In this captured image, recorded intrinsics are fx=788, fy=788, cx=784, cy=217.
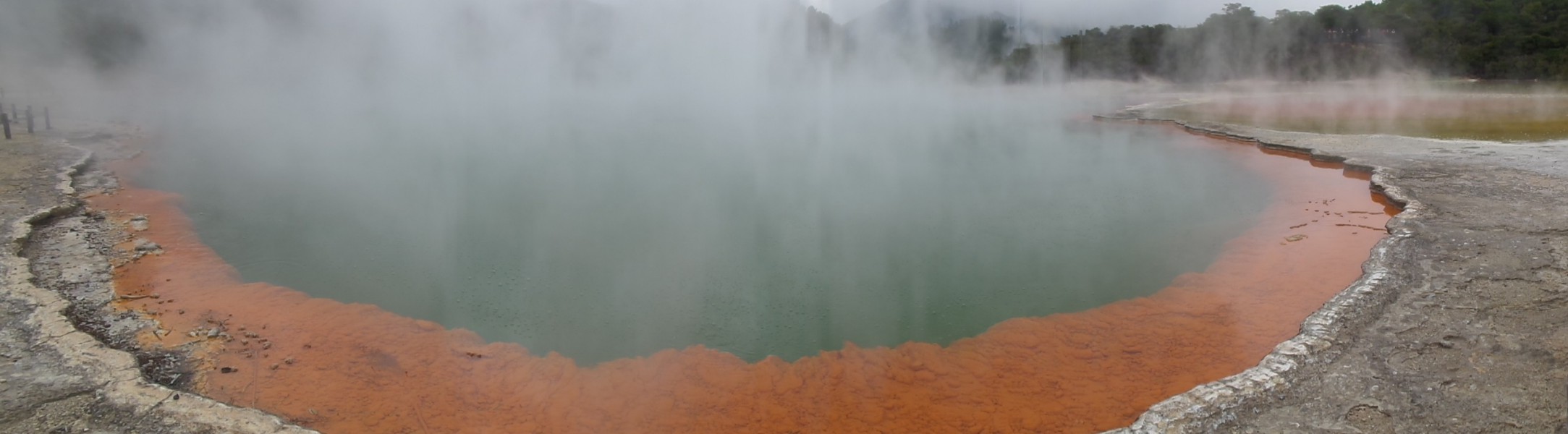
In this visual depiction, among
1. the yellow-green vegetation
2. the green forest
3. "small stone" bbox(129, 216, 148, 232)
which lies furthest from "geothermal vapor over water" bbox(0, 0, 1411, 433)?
the green forest

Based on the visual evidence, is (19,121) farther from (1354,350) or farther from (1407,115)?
(1407,115)

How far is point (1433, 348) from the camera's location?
259 cm

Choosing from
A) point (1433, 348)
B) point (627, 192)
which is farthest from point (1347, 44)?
point (1433, 348)

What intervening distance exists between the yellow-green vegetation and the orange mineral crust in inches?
248

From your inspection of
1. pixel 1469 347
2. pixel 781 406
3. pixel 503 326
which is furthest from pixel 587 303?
pixel 1469 347

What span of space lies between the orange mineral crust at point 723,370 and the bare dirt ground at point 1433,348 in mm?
289

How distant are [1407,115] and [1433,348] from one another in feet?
36.4

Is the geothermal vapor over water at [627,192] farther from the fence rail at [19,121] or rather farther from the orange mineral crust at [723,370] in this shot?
the fence rail at [19,121]

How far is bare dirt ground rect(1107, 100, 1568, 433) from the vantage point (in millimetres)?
2213

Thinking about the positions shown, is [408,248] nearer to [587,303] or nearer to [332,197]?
[587,303]

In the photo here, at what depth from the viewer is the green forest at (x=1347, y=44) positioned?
19172 millimetres

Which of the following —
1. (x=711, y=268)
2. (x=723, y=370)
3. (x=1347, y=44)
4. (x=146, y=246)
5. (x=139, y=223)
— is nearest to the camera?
(x=723, y=370)

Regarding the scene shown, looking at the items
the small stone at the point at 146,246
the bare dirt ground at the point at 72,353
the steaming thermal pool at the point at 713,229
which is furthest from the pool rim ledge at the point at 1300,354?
the small stone at the point at 146,246

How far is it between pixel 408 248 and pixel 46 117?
25.1 ft
